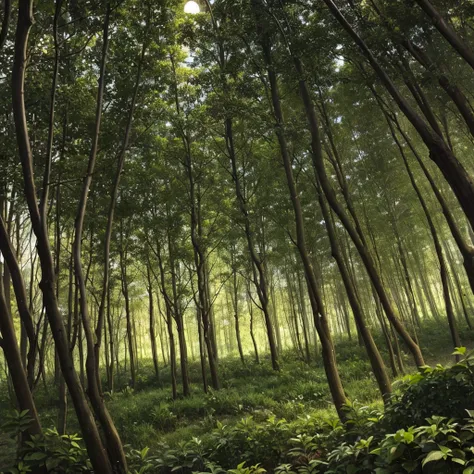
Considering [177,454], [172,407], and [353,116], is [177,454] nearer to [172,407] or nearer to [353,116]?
[172,407]

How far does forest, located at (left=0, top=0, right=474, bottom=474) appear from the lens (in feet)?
11.8

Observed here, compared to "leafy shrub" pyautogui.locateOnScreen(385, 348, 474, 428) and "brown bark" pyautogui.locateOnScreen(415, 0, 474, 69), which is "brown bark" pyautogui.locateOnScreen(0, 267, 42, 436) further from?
"brown bark" pyautogui.locateOnScreen(415, 0, 474, 69)

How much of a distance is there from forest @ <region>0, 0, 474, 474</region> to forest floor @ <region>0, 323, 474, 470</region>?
0.27ft

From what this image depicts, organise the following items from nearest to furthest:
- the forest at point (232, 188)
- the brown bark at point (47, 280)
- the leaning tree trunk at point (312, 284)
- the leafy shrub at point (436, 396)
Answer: the leafy shrub at point (436, 396) < the brown bark at point (47, 280) < the forest at point (232, 188) < the leaning tree trunk at point (312, 284)

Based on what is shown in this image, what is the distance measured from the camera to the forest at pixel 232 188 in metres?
3.59

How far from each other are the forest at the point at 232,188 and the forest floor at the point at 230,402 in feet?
0.27

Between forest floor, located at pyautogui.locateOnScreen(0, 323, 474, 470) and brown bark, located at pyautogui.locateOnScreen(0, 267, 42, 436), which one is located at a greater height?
brown bark, located at pyautogui.locateOnScreen(0, 267, 42, 436)

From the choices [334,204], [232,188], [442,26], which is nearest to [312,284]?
[334,204]

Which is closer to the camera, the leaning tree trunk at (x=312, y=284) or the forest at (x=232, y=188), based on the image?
the forest at (x=232, y=188)

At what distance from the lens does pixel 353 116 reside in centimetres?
981

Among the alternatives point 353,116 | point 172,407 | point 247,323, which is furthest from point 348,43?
point 247,323

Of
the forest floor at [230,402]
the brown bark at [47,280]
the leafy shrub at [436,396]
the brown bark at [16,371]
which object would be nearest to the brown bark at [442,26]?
the leafy shrub at [436,396]

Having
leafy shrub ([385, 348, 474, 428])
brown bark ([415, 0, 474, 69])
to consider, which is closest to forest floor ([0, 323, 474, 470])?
leafy shrub ([385, 348, 474, 428])

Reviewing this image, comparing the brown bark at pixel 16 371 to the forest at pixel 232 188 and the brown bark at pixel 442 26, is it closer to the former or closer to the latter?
the forest at pixel 232 188
